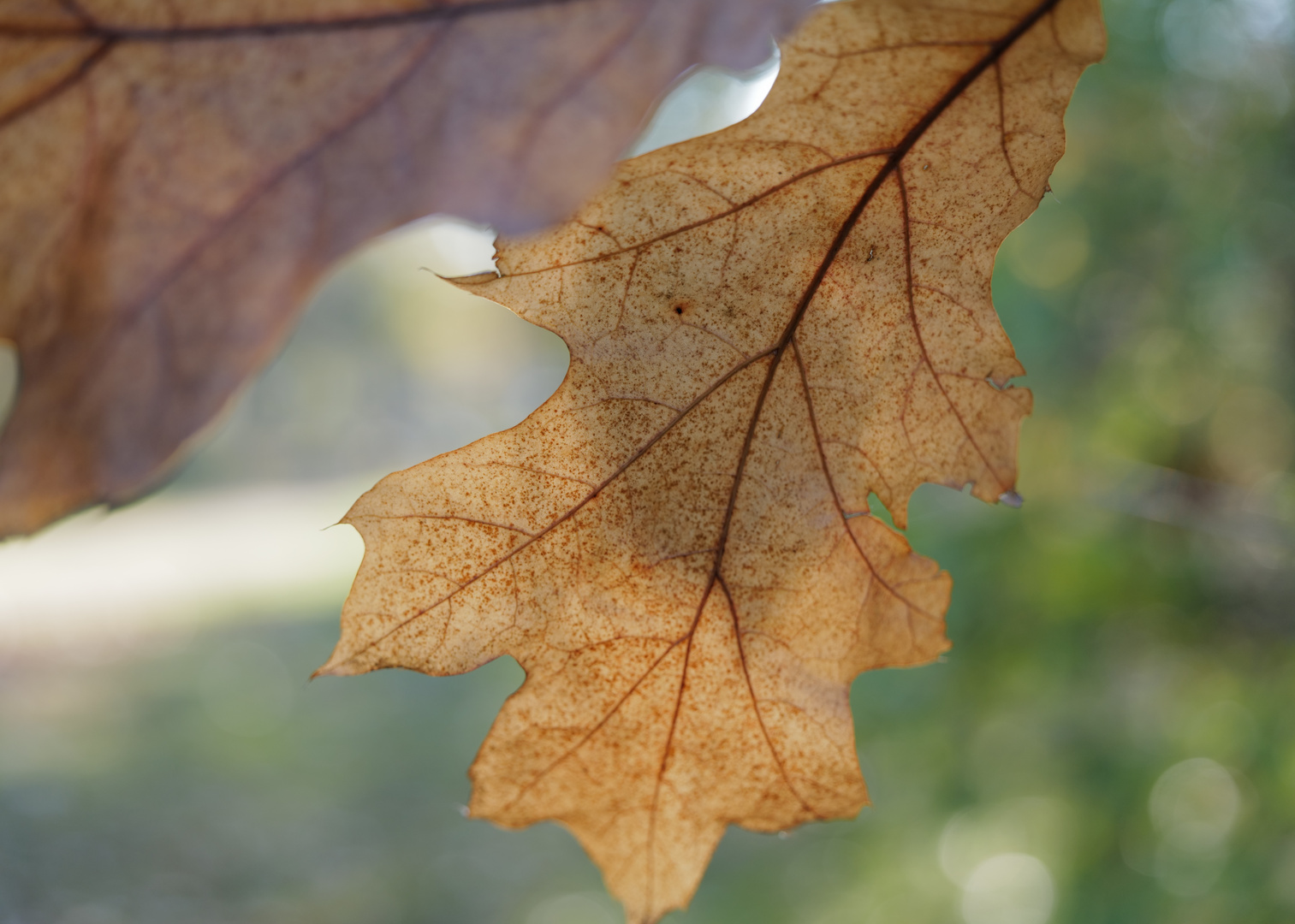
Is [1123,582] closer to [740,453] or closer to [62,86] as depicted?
[740,453]

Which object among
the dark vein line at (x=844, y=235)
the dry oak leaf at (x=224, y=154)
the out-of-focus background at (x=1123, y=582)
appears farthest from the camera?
the out-of-focus background at (x=1123, y=582)

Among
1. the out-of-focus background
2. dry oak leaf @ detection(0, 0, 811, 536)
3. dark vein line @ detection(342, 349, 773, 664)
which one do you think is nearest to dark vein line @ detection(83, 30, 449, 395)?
dry oak leaf @ detection(0, 0, 811, 536)

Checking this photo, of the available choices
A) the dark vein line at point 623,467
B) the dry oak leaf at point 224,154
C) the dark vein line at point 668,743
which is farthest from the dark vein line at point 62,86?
the dark vein line at point 668,743

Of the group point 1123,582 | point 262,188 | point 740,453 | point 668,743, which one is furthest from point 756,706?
point 1123,582

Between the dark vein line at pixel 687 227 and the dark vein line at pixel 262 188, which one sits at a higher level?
the dark vein line at pixel 687 227

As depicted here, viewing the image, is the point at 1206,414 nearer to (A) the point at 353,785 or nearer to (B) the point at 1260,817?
(B) the point at 1260,817

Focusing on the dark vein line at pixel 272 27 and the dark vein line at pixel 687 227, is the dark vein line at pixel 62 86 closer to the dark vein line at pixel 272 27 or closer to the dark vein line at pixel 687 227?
the dark vein line at pixel 272 27

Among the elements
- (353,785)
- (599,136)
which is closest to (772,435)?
(599,136)
